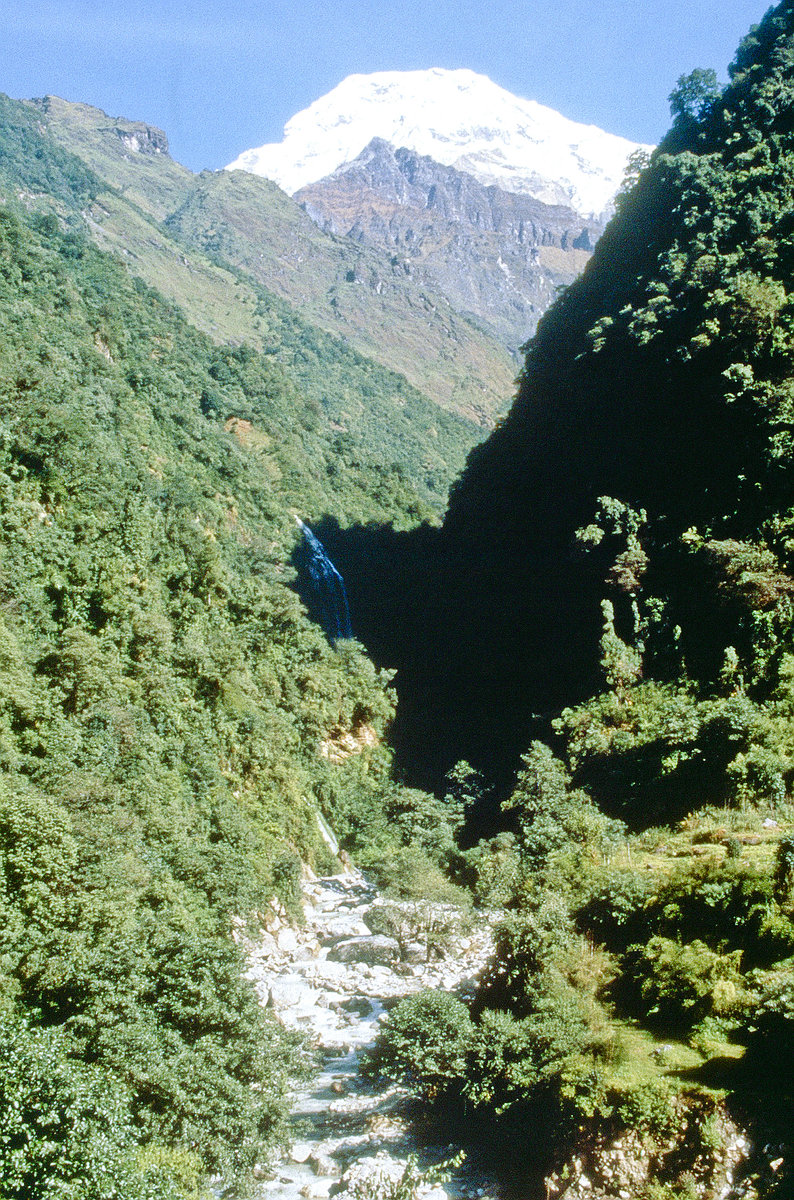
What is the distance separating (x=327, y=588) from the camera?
5241cm

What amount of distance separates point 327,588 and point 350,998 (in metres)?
31.8

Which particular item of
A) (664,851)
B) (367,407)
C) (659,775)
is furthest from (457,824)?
(367,407)

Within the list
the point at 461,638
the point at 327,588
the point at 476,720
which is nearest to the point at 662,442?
the point at 476,720

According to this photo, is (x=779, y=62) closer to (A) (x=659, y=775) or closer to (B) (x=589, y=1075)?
(A) (x=659, y=775)

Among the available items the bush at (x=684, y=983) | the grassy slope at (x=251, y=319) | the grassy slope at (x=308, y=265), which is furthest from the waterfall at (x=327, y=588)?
the grassy slope at (x=308, y=265)

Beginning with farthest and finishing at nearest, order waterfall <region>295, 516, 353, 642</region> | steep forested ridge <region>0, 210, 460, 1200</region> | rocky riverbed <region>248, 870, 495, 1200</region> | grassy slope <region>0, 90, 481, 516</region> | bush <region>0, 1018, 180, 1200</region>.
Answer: grassy slope <region>0, 90, 481, 516</region> → waterfall <region>295, 516, 353, 642</region> → rocky riverbed <region>248, 870, 495, 1200</region> → steep forested ridge <region>0, 210, 460, 1200</region> → bush <region>0, 1018, 180, 1200</region>

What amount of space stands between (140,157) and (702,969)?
19270cm

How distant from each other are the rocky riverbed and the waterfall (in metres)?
20.6

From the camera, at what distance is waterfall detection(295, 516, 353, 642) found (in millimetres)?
50656

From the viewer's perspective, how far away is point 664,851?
1916cm

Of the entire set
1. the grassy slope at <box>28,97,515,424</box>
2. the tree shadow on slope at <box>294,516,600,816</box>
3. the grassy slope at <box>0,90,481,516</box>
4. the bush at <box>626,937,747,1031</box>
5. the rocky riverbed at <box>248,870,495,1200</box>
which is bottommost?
the rocky riverbed at <box>248,870,495,1200</box>

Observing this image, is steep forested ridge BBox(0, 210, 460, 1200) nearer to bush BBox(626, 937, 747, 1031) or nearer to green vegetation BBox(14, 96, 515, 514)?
bush BBox(626, 937, 747, 1031)

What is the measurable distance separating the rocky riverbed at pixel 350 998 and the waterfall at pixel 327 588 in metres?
20.6

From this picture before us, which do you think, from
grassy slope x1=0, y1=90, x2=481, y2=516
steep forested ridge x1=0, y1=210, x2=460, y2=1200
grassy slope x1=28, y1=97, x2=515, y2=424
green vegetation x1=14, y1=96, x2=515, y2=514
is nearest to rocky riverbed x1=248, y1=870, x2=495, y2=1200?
steep forested ridge x1=0, y1=210, x2=460, y2=1200
